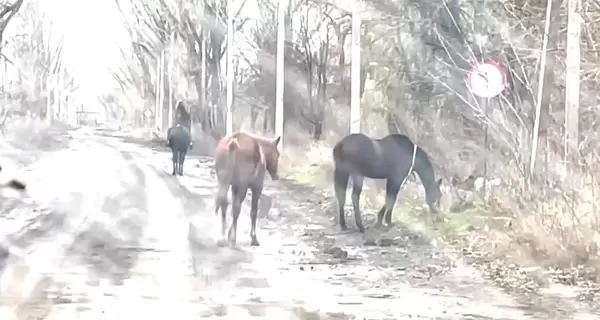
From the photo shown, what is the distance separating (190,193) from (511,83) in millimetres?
818

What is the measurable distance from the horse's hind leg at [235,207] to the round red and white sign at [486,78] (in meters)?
0.61

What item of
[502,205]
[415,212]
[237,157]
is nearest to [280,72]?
[237,157]

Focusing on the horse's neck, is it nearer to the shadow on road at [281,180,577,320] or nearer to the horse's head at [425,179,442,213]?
the horse's head at [425,179,442,213]

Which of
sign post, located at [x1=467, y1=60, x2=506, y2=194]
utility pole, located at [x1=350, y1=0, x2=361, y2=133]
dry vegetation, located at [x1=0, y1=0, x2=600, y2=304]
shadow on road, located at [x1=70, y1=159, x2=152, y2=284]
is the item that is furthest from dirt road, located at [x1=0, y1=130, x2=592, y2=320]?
sign post, located at [x1=467, y1=60, x2=506, y2=194]

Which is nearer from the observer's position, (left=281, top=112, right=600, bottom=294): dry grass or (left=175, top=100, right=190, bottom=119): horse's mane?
(left=281, top=112, right=600, bottom=294): dry grass

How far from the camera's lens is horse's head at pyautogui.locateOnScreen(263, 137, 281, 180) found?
1.89 meters

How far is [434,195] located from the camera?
73.7 inches

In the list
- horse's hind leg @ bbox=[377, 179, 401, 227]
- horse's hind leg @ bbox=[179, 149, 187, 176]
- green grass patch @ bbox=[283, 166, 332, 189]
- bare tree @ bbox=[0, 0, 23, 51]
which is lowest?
horse's hind leg @ bbox=[377, 179, 401, 227]

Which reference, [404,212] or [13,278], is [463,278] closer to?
[404,212]

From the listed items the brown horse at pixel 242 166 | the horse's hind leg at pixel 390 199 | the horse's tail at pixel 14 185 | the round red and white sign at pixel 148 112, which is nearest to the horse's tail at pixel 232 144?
the brown horse at pixel 242 166

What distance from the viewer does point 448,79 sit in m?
1.91

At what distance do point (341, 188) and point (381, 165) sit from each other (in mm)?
111

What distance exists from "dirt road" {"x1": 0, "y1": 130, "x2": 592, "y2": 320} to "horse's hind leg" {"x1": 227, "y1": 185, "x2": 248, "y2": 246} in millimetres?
21

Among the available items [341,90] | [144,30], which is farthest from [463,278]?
[144,30]
